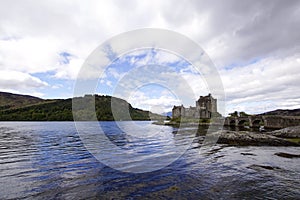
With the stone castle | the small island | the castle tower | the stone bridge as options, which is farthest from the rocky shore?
the stone castle

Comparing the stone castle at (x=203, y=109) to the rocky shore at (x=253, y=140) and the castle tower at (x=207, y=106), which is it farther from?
the rocky shore at (x=253, y=140)

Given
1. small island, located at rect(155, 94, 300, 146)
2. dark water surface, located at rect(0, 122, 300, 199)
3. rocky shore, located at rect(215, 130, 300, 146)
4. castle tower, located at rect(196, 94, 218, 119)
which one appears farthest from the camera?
castle tower, located at rect(196, 94, 218, 119)

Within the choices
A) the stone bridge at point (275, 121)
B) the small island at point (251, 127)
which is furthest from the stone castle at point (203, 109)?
the stone bridge at point (275, 121)

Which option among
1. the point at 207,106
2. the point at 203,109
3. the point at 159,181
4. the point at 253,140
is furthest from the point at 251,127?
the point at 159,181

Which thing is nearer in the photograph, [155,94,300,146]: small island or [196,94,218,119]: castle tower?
[155,94,300,146]: small island

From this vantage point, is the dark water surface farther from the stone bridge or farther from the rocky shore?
the stone bridge

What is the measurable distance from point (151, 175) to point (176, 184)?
3054mm

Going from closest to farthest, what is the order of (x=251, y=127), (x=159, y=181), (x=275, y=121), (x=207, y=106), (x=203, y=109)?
(x=159, y=181) < (x=275, y=121) < (x=251, y=127) < (x=203, y=109) < (x=207, y=106)

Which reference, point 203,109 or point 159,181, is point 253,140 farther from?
point 203,109

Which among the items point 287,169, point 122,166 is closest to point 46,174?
point 122,166

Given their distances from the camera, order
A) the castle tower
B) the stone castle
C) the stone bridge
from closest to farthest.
→ the stone bridge < the castle tower < the stone castle

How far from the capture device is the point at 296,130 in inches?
1822

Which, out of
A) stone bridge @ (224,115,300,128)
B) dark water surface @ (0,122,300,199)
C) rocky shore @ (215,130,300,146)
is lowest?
dark water surface @ (0,122,300,199)

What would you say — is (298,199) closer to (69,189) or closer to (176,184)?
(176,184)
